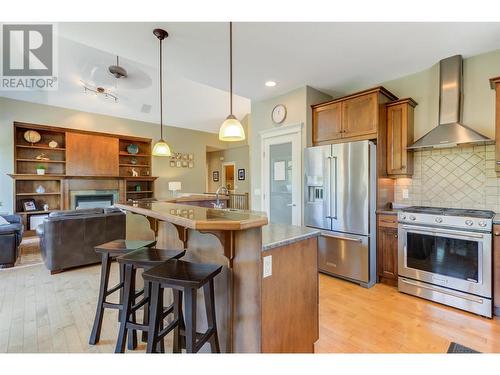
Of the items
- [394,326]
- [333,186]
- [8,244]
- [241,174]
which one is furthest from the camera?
[241,174]

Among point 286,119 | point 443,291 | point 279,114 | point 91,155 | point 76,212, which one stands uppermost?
point 279,114

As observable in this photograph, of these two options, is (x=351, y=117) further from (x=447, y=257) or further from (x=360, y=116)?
(x=447, y=257)

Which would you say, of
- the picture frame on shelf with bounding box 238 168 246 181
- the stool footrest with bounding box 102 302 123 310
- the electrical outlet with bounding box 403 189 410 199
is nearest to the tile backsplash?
the electrical outlet with bounding box 403 189 410 199

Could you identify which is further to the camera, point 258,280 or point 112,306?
point 112,306

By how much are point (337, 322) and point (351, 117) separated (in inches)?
98.8

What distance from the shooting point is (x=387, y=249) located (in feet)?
10.4

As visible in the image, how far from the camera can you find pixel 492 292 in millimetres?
2395

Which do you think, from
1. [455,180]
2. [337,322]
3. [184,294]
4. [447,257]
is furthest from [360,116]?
[184,294]

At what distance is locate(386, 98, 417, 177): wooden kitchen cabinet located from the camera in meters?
3.22

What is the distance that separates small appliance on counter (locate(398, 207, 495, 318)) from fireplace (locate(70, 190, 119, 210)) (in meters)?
6.74

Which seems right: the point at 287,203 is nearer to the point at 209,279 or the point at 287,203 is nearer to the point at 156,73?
the point at 209,279

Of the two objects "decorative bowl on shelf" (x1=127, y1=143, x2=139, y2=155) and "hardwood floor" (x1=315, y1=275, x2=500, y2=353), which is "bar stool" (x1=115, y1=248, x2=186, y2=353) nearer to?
"hardwood floor" (x1=315, y1=275, x2=500, y2=353)

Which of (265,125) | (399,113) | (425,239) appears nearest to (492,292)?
(425,239)

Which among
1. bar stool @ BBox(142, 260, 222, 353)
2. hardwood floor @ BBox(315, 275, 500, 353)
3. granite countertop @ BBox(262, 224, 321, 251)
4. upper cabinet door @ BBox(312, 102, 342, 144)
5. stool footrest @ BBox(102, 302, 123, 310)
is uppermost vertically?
upper cabinet door @ BBox(312, 102, 342, 144)
